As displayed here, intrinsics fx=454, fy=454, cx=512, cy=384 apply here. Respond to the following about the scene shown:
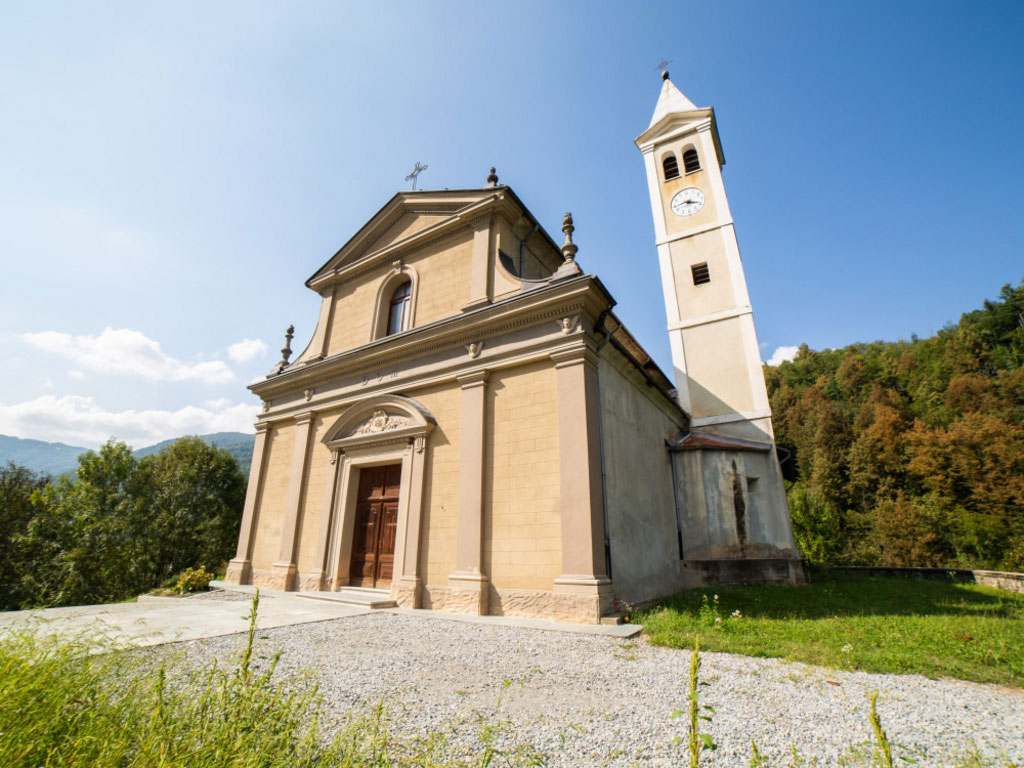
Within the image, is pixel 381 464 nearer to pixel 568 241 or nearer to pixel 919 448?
pixel 568 241

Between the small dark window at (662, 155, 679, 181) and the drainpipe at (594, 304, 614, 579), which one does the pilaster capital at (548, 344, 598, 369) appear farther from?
the small dark window at (662, 155, 679, 181)

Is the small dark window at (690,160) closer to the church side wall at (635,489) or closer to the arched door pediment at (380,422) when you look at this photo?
the church side wall at (635,489)

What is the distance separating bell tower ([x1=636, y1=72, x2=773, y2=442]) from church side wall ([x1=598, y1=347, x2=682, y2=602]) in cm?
375

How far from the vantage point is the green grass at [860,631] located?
4.62m

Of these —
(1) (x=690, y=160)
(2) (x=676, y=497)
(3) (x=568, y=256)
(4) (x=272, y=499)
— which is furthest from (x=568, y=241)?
(1) (x=690, y=160)

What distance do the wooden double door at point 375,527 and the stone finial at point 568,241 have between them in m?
6.22

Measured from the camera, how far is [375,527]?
34.9 feet

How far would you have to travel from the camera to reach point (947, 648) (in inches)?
206

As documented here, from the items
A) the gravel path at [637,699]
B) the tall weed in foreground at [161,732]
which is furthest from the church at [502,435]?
the tall weed in foreground at [161,732]

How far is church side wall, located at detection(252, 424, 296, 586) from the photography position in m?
12.1

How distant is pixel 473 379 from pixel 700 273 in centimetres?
1143

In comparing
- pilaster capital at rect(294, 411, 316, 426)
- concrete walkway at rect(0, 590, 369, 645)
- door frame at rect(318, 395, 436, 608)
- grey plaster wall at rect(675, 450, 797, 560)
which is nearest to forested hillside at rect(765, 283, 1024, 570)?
grey plaster wall at rect(675, 450, 797, 560)

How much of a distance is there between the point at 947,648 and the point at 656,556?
5.25 metres

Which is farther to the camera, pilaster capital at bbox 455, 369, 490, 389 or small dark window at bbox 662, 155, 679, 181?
small dark window at bbox 662, 155, 679, 181
